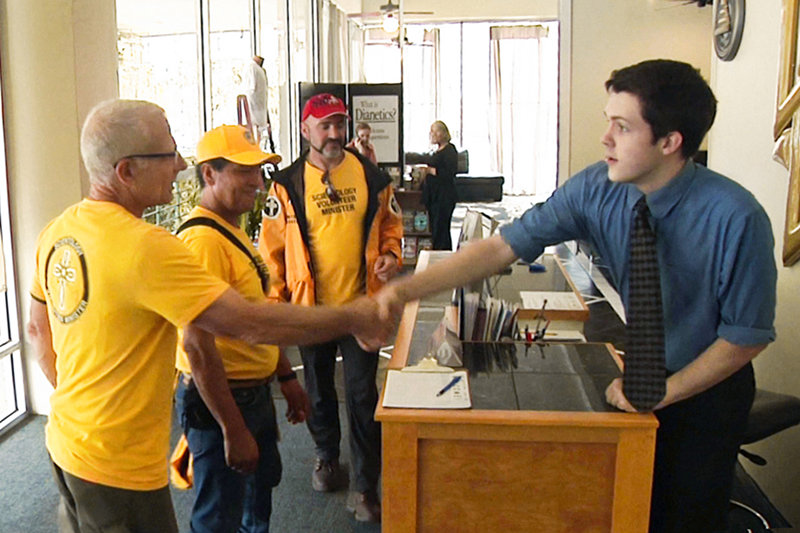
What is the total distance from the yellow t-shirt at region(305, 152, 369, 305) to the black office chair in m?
1.49

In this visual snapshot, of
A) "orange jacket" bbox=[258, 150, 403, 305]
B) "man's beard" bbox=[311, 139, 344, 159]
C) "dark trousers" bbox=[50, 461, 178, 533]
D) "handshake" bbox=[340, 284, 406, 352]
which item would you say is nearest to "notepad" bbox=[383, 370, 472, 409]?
"handshake" bbox=[340, 284, 406, 352]

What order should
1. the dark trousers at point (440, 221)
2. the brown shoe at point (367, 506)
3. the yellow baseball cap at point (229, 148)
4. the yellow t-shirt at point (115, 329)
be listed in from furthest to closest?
1. the dark trousers at point (440, 221)
2. the brown shoe at point (367, 506)
3. the yellow baseball cap at point (229, 148)
4. the yellow t-shirt at point (115, 329)

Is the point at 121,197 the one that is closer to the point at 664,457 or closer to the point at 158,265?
the point at 158,265

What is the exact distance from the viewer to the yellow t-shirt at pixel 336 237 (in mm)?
3084

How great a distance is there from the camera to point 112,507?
1.61 metres

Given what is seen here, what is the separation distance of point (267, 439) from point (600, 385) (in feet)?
3.15

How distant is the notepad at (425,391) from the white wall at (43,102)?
2.16 meters

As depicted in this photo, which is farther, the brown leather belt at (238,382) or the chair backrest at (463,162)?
the chair backrest at (463,162)

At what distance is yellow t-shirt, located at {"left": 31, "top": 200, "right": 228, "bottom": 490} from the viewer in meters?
1.50

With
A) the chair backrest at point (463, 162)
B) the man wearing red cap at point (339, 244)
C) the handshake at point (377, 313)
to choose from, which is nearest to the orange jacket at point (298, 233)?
the man wearing red cap at point (339, 244)

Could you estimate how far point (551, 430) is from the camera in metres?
1.99

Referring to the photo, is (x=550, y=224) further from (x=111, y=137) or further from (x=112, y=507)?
(x=112, y=507)

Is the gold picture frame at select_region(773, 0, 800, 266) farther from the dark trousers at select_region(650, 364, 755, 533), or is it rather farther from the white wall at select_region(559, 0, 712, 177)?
the white wall at select_region(559, 0, 712, 177)

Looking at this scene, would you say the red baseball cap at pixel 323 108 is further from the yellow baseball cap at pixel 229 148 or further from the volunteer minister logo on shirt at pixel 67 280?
the volunteer minister logo on shirt at pixel 67 280
